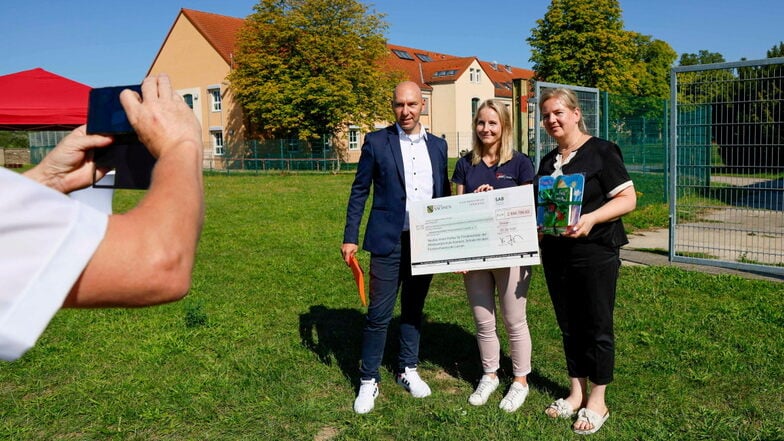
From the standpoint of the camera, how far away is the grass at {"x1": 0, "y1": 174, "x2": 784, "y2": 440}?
3.91m

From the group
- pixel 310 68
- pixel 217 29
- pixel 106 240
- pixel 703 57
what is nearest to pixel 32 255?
pixel 106 240

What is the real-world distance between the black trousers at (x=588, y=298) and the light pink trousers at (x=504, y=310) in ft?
1.08

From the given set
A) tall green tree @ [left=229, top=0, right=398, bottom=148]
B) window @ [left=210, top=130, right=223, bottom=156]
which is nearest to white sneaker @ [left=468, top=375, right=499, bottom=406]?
tall green tree @ [left=229, top=0, right=398, bottom=148]

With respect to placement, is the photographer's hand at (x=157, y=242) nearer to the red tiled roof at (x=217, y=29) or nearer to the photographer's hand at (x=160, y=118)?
the photographer's hand at (x=160, y=118)

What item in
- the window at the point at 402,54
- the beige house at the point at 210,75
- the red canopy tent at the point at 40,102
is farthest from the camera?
the window at the point at 402,54

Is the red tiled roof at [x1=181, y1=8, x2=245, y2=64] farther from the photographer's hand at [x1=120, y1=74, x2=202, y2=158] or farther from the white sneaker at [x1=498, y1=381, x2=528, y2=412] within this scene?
the photographer's hand at [x1=120, y1=74, x2=202, y2=158]

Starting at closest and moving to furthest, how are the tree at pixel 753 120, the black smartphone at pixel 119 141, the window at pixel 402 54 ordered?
the black smartphone at pixel 119 141 → the tree at pixel 753 120 → the window at pixel 402 54

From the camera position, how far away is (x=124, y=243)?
3.14 ft

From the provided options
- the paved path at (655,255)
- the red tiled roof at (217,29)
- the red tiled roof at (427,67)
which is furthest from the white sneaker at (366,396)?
the red tiled roof at (427,67)

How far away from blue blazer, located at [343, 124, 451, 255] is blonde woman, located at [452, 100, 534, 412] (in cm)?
36

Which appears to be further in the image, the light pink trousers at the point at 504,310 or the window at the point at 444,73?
the window at the point at 444,73

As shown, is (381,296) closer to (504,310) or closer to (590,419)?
(504,310)

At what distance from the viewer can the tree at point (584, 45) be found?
4347cm

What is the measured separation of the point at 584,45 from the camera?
4356 centimetres
